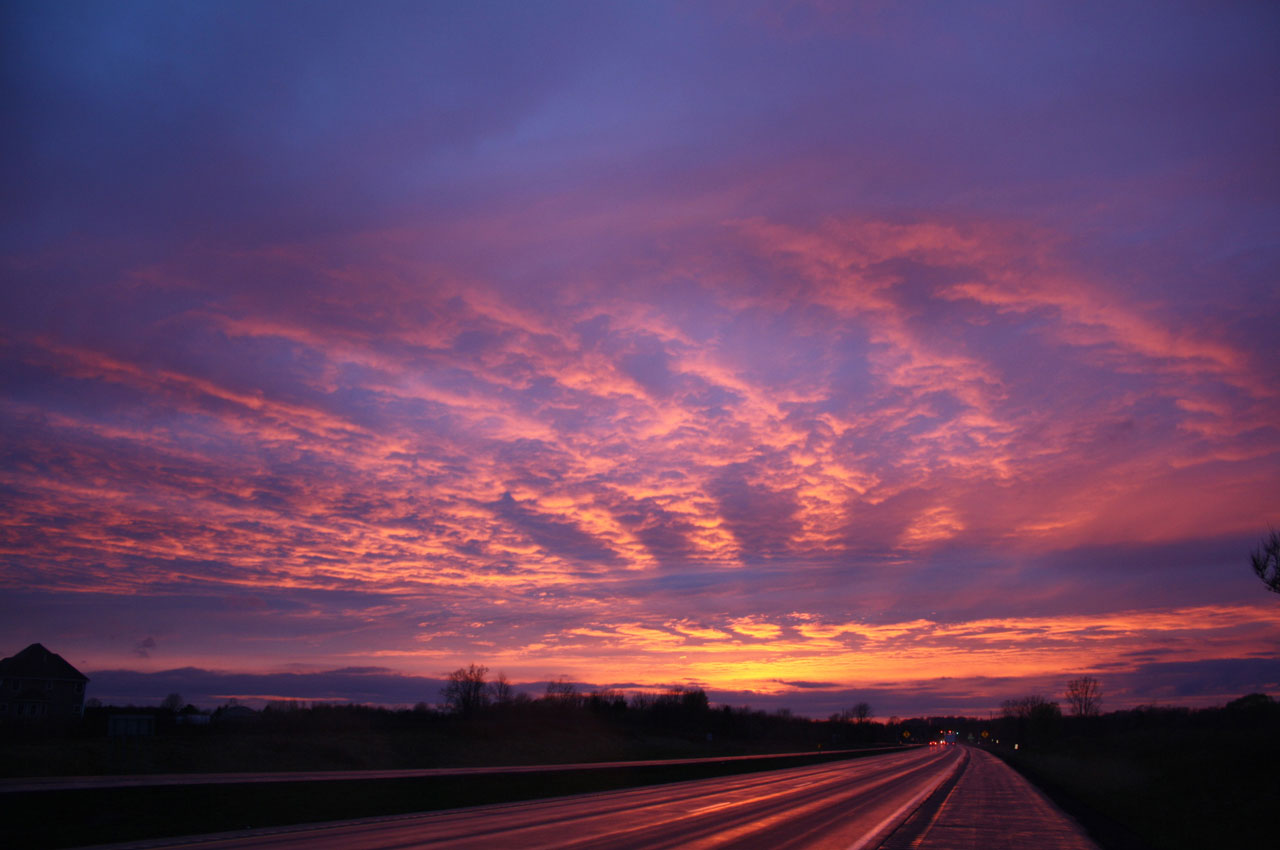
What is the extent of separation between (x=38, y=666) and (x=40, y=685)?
83.5 inches

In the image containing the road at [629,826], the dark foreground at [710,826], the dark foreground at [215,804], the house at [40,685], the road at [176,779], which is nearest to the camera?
the road at [629,826]

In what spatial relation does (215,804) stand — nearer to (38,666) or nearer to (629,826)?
(629,826)

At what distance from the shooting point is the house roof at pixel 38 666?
302 feet

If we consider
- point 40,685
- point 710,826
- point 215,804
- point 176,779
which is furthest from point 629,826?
point 40,685

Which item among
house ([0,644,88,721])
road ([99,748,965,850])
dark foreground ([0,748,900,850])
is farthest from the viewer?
house ([0,644,88,721])

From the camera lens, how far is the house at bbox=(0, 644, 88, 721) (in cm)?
9061

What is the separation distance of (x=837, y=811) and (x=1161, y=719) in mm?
142988

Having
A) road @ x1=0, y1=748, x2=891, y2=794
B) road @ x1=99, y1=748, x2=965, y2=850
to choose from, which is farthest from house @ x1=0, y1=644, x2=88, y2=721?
road @ x1=99, y1=748, x2=965, y2=850

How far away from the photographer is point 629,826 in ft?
69.9

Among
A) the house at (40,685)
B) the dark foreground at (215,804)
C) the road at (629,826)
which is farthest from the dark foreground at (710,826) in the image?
the house at (40,685)

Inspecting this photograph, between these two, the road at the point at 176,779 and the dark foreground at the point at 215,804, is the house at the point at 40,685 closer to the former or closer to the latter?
the road at the point at 176,779

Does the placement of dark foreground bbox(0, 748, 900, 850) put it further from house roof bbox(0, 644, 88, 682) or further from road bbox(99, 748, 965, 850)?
house roof bbox(0, 644, 88, 682)

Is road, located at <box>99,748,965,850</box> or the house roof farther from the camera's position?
the house roof

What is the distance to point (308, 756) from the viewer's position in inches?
2192
